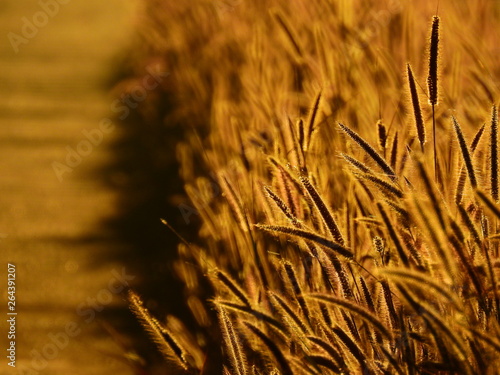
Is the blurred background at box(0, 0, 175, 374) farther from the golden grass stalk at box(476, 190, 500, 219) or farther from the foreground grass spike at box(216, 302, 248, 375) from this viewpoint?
the golden grass stalk at box(476, 190, 500, 219)

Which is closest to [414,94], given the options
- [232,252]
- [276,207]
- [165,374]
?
[276,207]

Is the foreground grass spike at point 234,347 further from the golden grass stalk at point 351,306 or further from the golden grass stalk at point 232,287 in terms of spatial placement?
the golden grass stalk at point 351,306

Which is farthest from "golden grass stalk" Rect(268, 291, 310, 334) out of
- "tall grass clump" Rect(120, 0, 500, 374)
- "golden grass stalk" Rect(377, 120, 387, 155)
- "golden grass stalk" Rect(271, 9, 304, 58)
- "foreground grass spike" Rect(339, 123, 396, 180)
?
"golden grass stalk" Rect(271, 9, 304, 58)

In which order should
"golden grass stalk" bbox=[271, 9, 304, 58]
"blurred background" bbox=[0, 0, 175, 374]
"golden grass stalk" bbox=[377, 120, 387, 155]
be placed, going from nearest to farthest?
"golden grass stalk" bbox=[377, 120, 387, 155] → "golden grass stalk" bbox=[271, 9, 304, 58] → "blurred background" bbox=[0, 0, 175, 374]

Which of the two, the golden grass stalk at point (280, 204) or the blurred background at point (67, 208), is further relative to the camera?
the blurred background at point (67, 208)

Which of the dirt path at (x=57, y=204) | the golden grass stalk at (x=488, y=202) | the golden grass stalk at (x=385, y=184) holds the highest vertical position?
the golden grass stalk at (x=488, y=202)

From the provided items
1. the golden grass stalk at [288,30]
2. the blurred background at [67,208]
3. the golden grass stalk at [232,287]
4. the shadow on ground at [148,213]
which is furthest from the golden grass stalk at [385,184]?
the shadow on ground at [148,213]

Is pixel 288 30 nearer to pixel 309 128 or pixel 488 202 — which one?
pixel 309 128

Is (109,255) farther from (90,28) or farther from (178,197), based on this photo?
(90,28)

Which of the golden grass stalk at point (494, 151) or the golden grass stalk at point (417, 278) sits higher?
the golden grass stalk at point (494, 151)
